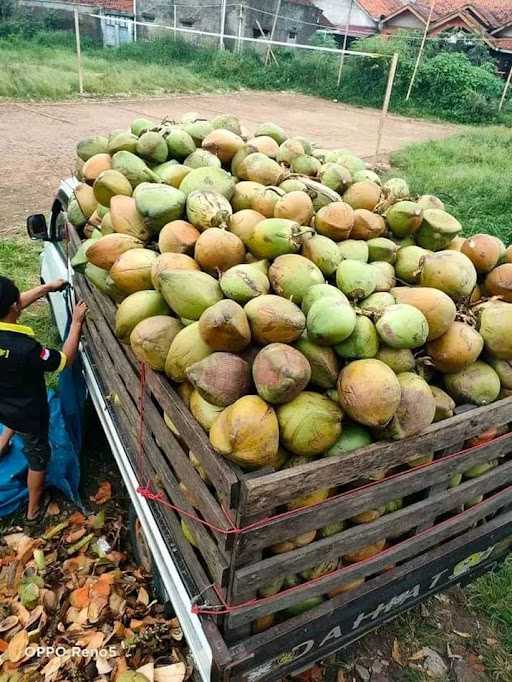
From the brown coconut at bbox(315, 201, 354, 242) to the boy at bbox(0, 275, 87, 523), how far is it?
1609mm

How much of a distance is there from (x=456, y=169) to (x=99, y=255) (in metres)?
10.5

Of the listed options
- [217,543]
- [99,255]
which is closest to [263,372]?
[217,543]

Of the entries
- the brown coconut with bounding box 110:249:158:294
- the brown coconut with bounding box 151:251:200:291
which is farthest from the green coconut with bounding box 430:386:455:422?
the brown coconut with bounding box 110:249:158:294

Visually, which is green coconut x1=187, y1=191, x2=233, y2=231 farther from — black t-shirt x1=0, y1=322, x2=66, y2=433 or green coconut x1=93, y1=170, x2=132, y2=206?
black t-shirt x1=0, y1=322, x2=66, y2=433

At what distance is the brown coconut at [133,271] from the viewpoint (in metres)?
2.23

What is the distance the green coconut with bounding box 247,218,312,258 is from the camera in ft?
6.92

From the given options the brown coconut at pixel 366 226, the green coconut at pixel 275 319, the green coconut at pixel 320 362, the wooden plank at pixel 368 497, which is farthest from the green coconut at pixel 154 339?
the brown coconut at pixel 366 226

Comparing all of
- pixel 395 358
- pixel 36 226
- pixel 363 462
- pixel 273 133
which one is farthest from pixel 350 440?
pixel 36 226

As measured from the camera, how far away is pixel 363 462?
69.4 inches

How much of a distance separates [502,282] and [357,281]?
76 centimetres

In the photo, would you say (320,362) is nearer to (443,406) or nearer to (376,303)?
(376,303)

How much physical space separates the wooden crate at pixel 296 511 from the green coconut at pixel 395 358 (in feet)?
0.76

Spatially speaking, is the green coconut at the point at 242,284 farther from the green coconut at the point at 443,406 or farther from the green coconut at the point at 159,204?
the green coconut at the point at 443,406

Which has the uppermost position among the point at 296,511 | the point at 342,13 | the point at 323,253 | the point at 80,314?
the point at 342,13
